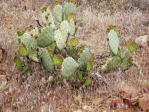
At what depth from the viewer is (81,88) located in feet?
17.5

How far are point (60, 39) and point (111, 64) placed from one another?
0.83 meters

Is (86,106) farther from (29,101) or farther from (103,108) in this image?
(29,101)

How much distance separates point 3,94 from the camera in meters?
5.15

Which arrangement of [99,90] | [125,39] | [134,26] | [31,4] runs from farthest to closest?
[31,4]
[134,26]
[125,39]
[99,90]

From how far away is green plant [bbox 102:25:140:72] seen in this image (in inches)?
216

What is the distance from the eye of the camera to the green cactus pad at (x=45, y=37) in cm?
538

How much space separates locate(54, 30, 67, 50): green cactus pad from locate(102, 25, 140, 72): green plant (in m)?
0.66

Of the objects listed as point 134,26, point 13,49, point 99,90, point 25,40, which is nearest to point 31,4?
point 134,26

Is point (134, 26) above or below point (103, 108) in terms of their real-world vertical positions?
above

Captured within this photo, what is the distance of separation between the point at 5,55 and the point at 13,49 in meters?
0.44

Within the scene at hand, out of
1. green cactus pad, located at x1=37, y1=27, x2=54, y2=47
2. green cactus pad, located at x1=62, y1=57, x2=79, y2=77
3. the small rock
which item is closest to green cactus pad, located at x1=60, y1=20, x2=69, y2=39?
green cactus pad, located at x1=37, y1=27, x2=54, y2=47

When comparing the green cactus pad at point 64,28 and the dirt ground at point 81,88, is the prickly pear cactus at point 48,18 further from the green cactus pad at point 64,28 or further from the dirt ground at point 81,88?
the dirt ground at point 81,88

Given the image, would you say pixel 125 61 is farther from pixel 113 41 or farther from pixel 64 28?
pixel 64 28

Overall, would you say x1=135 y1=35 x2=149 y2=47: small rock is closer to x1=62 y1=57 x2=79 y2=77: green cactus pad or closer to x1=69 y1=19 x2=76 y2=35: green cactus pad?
x1=69 y1=19 x2=76 y2=35: green cactus pad
